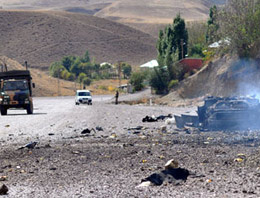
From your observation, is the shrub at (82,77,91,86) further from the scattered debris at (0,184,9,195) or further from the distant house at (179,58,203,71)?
the scattered debris at (0,184,9,195)

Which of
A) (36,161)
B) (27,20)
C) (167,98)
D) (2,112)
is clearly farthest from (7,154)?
(27,20)

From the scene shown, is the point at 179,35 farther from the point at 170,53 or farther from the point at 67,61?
the point at 67,61

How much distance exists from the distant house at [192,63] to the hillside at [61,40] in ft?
262

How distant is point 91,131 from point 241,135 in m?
5.65

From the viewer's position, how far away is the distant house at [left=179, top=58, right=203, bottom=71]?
211 ft

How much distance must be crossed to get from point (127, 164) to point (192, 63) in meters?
54.6

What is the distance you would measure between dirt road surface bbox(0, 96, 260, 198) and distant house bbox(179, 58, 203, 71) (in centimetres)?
4699

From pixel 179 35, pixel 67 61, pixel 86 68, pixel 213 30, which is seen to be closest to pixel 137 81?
pixel 179 35

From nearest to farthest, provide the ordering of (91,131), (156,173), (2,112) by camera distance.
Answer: (156,173) < (91,131) < (2,112)

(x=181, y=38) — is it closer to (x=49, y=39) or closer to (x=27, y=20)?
(x=49, y=39)

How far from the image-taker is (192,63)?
64625mm

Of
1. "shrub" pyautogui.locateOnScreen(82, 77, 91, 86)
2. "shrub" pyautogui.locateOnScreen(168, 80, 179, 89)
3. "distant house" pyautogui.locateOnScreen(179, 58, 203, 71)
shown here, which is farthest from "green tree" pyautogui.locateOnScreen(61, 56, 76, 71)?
"shrub" pyautogui.locateOnScreen(168, 80, 179, 89)

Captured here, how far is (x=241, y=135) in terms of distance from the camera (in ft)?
54.4

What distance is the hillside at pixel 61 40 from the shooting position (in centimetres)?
14588
